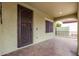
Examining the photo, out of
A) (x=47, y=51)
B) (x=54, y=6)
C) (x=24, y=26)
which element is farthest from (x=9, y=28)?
(x=54, y=6)

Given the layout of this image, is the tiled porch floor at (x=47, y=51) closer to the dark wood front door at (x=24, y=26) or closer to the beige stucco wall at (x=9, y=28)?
the beige stucco wall at (x=9, y=28)

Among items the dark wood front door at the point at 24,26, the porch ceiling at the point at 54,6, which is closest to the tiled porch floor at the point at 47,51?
the dark wood front door at the point at 24,26

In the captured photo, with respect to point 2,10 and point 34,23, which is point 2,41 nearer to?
point 2,10

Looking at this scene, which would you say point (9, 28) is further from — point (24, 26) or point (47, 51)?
point (47, 51)

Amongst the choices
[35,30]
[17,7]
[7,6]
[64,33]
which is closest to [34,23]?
[35,30]

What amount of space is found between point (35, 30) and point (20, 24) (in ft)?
6.40

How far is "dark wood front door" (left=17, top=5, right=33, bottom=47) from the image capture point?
21.1ft

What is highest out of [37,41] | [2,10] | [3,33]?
[2,10]

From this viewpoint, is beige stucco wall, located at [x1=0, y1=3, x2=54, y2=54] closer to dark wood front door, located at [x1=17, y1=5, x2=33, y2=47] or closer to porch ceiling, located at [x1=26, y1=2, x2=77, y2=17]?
dark wood front door, located at [x1=17, y1=5, x2=33, y2=47]

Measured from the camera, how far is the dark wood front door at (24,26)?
6423 millimetres

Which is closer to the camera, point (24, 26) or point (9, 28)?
point (9, 28)

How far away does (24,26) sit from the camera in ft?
23.0

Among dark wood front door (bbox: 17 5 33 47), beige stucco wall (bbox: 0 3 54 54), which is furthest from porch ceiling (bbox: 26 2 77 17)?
beige stucco wall (bbox: 0 3 54 54)

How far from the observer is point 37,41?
341 inches
